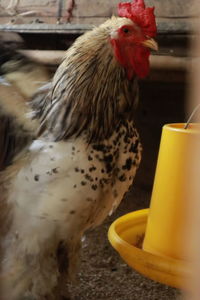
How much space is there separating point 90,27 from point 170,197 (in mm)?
709

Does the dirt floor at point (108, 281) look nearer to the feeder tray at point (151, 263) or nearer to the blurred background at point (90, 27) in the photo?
the blurred background at point (90, 27)

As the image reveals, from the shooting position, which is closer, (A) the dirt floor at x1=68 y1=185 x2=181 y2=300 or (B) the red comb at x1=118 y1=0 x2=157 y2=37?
(B) the red comb at x1=118 y1=0 x2=157 y2=37

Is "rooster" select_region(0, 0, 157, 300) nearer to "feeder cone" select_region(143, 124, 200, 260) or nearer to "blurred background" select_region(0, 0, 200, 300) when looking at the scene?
"feeder cone" select_region(143, 124, 200, 260)

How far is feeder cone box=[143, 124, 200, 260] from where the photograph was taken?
99 cm

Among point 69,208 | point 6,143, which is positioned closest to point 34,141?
point 6,143

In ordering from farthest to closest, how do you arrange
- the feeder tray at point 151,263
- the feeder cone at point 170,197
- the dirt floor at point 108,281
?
the dirt floor at point 108,281
the feeder cone at point 170,197
the feeder tray at point 151,263

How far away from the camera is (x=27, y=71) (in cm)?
119

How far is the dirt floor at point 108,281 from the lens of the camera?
134cm

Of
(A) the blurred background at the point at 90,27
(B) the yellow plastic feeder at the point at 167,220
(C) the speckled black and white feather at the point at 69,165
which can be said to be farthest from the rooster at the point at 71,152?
(A) the blurred background at the point at 90,27

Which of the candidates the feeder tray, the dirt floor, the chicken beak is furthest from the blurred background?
the feeder tray

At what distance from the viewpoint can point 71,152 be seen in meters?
1.04

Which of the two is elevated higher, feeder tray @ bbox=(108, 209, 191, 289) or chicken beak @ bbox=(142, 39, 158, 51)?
chicken beak @ bbox=(142, 39, 158, 51)

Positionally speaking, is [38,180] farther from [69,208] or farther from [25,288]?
[25,288]

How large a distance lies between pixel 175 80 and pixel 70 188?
795 millimetres
